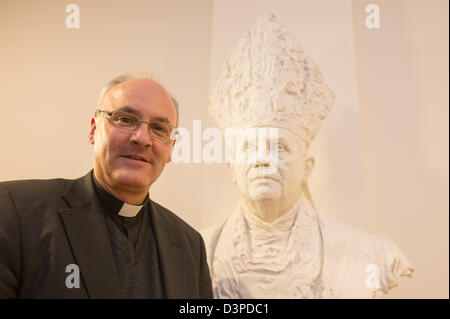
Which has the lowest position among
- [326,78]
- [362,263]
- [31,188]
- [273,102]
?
[362,263]

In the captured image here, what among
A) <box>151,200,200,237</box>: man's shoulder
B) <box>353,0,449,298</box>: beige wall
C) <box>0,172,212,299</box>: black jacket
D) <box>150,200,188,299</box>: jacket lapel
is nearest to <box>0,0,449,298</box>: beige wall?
<box>353,0,449,298</box>: beige wall

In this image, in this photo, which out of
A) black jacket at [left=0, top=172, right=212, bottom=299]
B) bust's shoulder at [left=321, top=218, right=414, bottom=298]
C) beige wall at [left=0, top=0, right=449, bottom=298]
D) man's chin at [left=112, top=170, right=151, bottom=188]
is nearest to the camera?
black jacket at [left=0, top=172, right=212, bottom=299]

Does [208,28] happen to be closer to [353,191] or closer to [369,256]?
[353,191]

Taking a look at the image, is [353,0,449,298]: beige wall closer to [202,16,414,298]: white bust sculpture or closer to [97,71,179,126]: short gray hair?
[202,16,414,298]: white bust sculpture

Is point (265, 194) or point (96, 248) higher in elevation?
point (265, 194)

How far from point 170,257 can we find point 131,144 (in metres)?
0.38

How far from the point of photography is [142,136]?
1.35 meters

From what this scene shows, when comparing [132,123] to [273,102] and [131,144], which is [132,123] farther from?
[273,102]

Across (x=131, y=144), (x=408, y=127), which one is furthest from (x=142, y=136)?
(x=408, y=127)

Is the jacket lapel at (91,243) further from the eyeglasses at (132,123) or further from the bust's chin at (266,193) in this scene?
the bust's chin at (266,193)

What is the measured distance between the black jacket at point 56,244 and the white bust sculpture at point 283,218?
0.69 meters

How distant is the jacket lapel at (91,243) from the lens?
3.84ft

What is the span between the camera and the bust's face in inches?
78.0

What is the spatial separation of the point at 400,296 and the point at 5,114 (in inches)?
101
